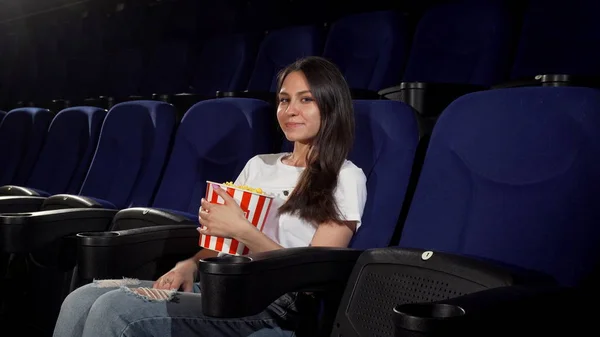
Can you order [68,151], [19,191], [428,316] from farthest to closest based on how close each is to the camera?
[68,151]
[19,191]
[428,316]

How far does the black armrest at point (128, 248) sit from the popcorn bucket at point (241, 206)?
131mm

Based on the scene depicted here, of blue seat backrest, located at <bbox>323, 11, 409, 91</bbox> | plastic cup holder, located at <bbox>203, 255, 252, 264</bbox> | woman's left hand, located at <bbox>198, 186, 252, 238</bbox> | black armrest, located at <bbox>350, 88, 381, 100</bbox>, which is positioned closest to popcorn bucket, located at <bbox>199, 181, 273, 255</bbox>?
woman's left hand, located at <bbox>198, 186, 252, 238</bbox>

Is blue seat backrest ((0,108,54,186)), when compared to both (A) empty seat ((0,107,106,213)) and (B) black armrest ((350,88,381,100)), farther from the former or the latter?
(B) black armrest ((350,88,381,100))

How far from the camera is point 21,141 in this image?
5.76 feet

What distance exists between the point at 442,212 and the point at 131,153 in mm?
733

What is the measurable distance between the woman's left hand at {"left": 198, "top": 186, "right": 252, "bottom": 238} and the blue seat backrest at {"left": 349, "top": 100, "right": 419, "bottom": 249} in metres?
0.14

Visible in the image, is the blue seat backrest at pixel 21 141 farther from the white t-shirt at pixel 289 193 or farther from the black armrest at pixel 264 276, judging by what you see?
the black armrest at pixel 264 276

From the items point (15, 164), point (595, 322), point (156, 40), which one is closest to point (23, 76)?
point (156, 40)

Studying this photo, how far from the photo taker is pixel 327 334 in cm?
58

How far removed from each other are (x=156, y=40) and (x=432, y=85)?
1683mm

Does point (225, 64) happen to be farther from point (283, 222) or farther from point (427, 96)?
point (283, 222)

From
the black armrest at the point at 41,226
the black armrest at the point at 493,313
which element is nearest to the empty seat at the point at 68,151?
the black armrest at the point at 41,226

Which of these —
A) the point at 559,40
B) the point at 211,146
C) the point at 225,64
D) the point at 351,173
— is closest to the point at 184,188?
the point at 211,146

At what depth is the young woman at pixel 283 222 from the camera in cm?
61
